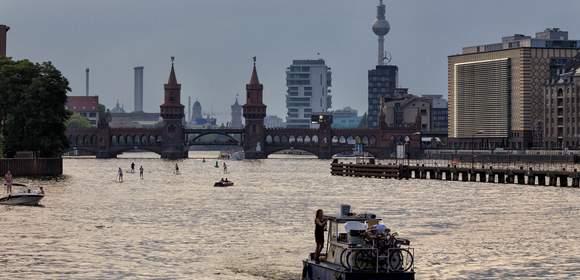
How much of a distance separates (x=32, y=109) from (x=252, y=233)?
91.5 meters

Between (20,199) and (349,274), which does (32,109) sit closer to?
(20,199)

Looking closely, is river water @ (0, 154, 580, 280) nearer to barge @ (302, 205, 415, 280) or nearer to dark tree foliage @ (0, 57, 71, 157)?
barge @ (302, 205, 415, 280)

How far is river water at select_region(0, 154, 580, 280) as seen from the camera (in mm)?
68188

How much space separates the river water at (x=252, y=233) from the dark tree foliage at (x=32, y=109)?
1073 inches

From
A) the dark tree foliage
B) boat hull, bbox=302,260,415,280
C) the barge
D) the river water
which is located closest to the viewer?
boat hull, bbox=302,260,415,280

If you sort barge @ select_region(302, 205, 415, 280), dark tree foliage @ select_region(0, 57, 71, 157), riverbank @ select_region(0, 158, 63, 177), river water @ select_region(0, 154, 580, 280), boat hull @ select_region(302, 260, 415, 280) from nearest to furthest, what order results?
boat hull @ select_region(302, 260, 415, 280), barge @ select_region(302, 205, 415, 280), river water @ select_region(0, 154, 580, 280), riverbank @ select_region(0, 158, 63, 177), dark tree foliage @ select_region(0, 57, 71, 157)

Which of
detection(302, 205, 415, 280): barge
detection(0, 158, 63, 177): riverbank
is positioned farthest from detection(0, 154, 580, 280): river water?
detection(0, 158, 63, 177): riverbank

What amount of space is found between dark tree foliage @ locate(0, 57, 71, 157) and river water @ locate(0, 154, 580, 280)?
27.3m

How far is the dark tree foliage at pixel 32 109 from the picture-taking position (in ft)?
574

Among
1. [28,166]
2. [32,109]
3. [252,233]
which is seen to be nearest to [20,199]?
[252,233]

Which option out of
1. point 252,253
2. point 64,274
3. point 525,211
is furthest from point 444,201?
point 64,274

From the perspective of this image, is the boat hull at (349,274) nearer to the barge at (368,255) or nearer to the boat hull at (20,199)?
the barge at (368,255)

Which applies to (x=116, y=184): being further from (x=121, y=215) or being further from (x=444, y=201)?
(x=121, y=215)

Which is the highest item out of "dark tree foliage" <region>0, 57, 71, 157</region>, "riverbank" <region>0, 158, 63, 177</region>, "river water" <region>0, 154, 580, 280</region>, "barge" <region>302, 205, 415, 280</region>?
"dark tree foliage" <region>0, 57, 71, 157</region>
